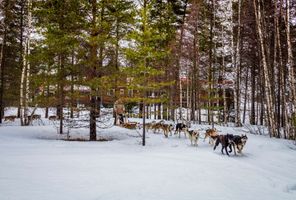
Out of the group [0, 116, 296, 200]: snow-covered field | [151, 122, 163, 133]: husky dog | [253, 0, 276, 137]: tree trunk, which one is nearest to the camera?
[0, 116, 296, 200]: snow-covered field

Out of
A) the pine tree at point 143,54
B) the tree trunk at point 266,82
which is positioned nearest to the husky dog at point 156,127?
the pine tree at point 143,54

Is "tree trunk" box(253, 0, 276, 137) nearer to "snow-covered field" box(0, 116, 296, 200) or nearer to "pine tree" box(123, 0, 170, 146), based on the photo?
"snow-covered field" box(0, 116, 296, 200)

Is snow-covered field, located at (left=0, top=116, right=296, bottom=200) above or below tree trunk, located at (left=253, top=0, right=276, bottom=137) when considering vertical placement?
below

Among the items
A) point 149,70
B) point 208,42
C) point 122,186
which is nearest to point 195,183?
point 122,186

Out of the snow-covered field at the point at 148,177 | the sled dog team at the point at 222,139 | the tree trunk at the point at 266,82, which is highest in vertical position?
the tree trunk at the point at 266,82

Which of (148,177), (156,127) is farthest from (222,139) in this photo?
(156,127)

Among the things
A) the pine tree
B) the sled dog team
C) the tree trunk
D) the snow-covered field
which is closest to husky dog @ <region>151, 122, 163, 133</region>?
the sled dog team

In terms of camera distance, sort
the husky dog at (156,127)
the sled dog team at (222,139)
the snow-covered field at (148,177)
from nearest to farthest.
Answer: the snow-covered field at (148,177), the sled dog team at (222,139), the husky dog at (156,127)

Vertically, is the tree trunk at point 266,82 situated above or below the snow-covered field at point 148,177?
above

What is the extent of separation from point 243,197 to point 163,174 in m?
2.06

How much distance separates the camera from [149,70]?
13.2 m

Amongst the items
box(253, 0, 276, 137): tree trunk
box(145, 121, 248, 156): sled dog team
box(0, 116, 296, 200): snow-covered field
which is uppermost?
box(253, 0, 276, 137): tree trunk

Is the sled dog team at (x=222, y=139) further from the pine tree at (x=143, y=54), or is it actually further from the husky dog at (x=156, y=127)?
the pine tree at (x=143, y=54)

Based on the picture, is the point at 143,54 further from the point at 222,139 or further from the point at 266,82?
the point at 266,82
